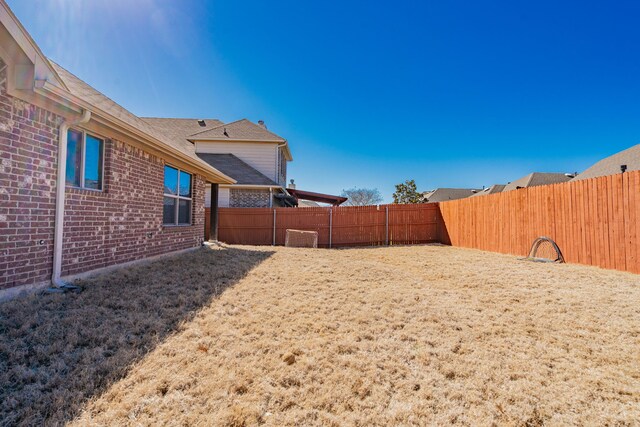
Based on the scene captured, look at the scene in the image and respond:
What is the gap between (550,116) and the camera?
13477 mm

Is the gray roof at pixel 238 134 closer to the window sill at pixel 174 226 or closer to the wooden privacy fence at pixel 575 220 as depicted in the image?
the window sill at pixel 174 226

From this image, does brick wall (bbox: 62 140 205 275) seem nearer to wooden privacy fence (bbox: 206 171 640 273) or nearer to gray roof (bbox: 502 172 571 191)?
wooden privacy fence (bbox: 206 171 640 273)

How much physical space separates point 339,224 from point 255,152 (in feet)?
21.4

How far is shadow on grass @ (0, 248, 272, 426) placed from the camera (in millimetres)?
1686

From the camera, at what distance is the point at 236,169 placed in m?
14.2

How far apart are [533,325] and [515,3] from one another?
29.4 ft

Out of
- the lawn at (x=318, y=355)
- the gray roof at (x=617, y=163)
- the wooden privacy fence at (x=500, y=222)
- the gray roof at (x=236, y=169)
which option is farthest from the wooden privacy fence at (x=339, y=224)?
the gray roof at (x=617, y=163)

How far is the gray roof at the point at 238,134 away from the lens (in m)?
15.1

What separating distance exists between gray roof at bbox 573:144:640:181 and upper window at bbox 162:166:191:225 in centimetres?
1874

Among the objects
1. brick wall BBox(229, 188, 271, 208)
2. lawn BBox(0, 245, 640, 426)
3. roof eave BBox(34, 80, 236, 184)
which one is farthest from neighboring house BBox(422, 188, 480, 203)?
roof eave BBox(34, 80, 236, 184)

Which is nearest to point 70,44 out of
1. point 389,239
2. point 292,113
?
point 292,113

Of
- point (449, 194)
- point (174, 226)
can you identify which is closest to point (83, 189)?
point (174, 226)

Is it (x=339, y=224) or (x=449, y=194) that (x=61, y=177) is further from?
(x=449, y=194)

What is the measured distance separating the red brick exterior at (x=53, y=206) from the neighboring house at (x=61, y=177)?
12mm
